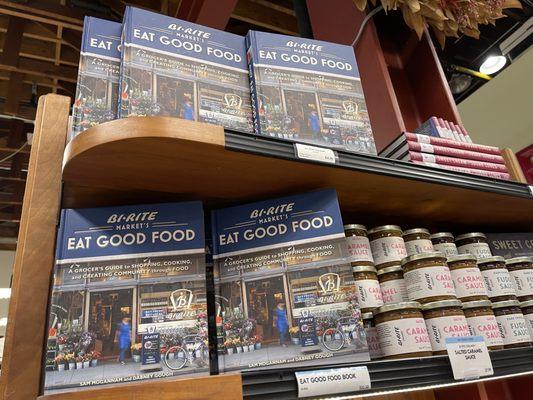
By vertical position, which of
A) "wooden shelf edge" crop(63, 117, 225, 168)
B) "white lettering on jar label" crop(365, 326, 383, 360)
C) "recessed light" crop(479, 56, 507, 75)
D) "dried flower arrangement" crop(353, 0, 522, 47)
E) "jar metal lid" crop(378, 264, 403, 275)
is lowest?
"white lettering on jar label" crop(365, 326, 383, 360)

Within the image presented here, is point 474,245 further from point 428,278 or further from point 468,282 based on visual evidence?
point 428,278

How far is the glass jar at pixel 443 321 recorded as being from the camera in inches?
45.2

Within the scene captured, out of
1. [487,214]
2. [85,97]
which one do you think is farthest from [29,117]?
[487,214]

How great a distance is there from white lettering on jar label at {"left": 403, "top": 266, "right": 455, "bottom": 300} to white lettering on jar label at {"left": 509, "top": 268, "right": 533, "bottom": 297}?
40 centimetres

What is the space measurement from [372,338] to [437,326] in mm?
175

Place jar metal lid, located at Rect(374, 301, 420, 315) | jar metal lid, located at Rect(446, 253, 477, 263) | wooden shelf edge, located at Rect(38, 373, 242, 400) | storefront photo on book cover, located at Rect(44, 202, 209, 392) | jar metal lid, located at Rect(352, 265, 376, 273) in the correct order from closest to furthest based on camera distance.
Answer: wooden shelf edge, located at Rect(38, 373, 242, 400), storefront photo on book cover, located at Rect(44, 202, 209, 392), jar metal lid, located at Rect(374, 301, 420, 315), jar metal lid, located at Rect(352, 265, 376, 273), jar metal lid, located at Rect(446, 253, 477, 263)

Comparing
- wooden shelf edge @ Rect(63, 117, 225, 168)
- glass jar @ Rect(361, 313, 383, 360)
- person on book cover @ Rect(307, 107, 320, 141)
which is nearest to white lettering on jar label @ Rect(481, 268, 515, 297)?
glass jar @ Rect(361, 313, 383, 360)

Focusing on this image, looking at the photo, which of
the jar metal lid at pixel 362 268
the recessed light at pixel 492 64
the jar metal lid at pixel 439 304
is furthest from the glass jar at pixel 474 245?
the recessed light at pixel 492 64

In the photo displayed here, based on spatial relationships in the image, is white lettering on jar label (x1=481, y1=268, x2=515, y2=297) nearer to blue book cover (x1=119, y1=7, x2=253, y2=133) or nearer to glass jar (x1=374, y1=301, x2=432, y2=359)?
glass jar (x1=374, y1=301, x2=432, y2=359)

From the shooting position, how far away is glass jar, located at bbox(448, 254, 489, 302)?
1293 mm

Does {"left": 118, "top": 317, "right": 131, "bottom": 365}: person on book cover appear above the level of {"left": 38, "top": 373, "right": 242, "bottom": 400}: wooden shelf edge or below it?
above

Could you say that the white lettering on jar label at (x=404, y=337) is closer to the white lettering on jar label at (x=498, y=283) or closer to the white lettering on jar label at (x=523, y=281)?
the white lettering on jar label at (x=498, y=283)

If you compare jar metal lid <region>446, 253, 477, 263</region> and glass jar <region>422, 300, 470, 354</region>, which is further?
jar metal lid <region>446, 253, 477, 263</region>

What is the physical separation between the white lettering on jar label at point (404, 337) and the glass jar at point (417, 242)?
287 millimetres
